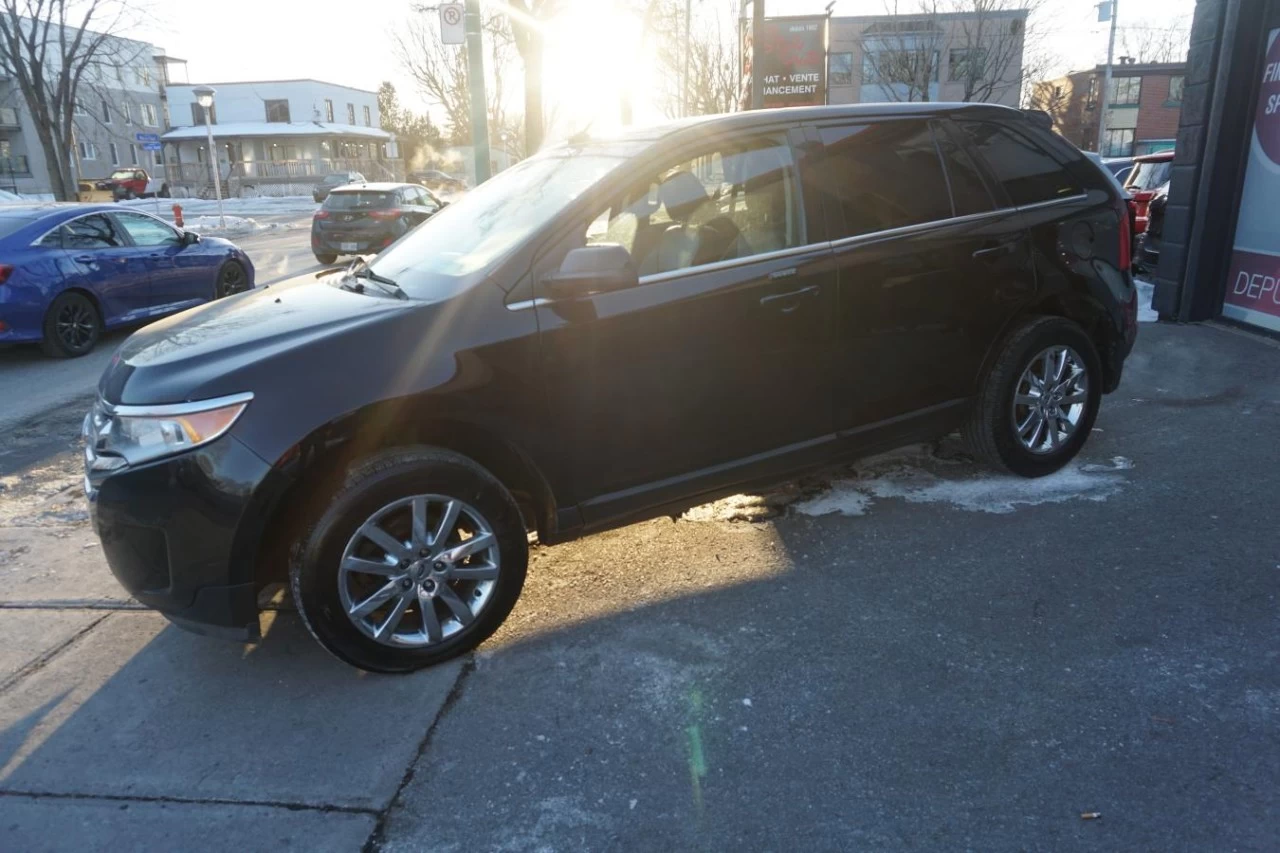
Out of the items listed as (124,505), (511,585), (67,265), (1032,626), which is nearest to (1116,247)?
(1032,626)

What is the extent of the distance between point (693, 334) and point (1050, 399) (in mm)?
2227

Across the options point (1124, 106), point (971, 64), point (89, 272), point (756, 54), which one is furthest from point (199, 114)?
point (89, 272)

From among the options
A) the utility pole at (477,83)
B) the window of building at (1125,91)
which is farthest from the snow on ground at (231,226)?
the window of building at (1125,91)

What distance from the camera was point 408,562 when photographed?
309 cm

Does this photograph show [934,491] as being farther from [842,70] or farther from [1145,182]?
[842,70]

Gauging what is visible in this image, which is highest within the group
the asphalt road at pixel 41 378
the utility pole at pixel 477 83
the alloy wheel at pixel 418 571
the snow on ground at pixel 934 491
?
the utility pole at pixel 477 83

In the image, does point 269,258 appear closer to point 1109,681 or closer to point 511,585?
point 511,585

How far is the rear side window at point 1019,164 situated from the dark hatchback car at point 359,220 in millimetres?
12724

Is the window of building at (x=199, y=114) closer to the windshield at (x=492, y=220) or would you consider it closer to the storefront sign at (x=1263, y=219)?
the storefront sign at (x=1263, y=219)

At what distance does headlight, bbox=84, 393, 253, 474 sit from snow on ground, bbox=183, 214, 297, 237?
26696 mm

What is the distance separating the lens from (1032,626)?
3.35 meters

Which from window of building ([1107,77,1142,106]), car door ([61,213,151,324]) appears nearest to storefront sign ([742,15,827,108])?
car door ([61,213,151,324])

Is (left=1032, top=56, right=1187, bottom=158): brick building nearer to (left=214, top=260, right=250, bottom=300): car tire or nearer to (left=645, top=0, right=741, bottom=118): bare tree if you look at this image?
(left=645, top=0, right=741, bottom=118): bare tree

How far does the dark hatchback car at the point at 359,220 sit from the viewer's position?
15766 mm
